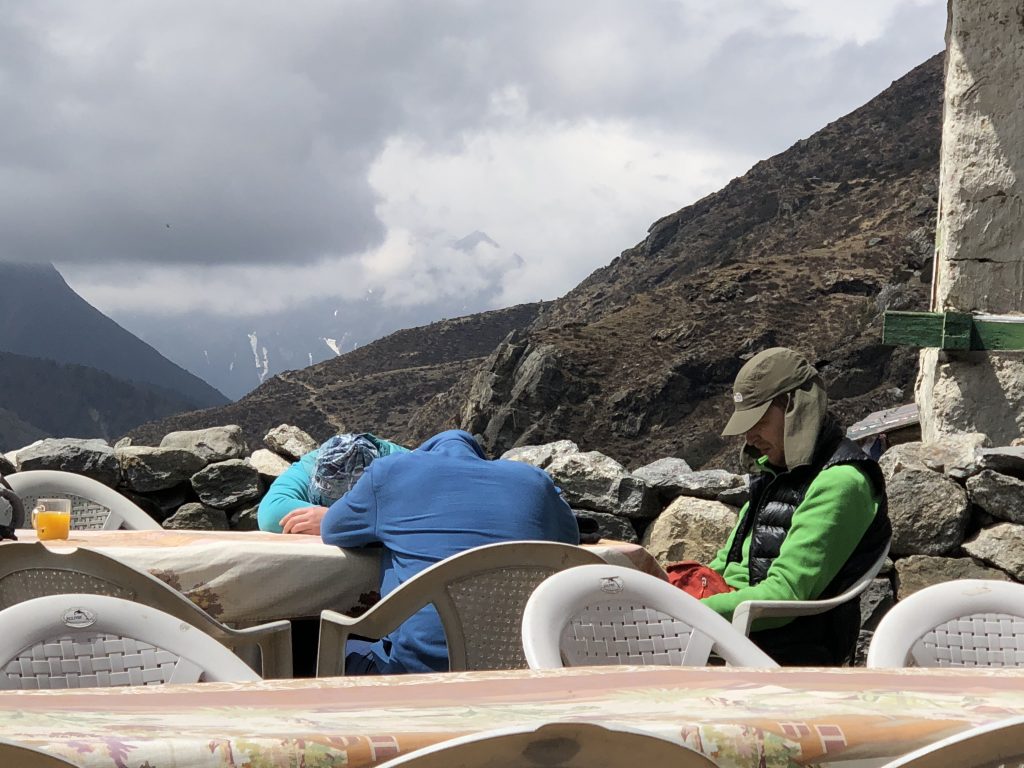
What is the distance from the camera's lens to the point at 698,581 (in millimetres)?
3617

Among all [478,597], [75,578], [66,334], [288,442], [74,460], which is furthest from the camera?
[66,334]

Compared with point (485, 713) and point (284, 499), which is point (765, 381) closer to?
point (284, 499)

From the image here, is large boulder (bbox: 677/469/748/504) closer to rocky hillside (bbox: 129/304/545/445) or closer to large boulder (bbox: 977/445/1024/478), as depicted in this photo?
large boulder (bbox: 977/445/1024/478)

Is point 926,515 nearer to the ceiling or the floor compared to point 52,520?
nearer to the floor

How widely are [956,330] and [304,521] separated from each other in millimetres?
4143

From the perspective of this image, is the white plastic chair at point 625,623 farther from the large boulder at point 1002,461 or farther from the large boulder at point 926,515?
the large boulder at point 1002,461

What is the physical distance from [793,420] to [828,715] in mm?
1904

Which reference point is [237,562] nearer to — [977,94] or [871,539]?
[871,539]

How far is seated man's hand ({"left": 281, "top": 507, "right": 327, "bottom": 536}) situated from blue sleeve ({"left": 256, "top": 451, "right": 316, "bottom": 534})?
135 millimetres

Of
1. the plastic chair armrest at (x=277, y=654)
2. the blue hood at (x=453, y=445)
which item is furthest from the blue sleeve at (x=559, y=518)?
the plastic chair armrest at (x=277, y=654)

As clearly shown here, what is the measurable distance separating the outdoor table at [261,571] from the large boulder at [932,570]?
2.09 meters

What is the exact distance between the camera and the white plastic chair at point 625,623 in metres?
2.48

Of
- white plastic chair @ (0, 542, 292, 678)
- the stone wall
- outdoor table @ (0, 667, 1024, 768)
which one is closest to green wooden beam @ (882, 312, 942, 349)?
the stone wall

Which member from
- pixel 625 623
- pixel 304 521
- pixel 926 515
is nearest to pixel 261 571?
pixel 304 521
